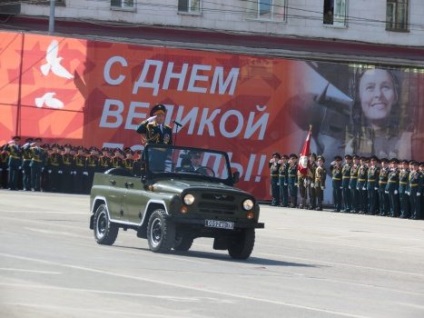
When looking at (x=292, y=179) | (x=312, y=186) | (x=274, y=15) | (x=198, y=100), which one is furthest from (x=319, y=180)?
(x=274, y=15)

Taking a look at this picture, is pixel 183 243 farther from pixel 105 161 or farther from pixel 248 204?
pixel 105 161

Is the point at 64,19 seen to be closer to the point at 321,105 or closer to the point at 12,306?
the point at 321,105

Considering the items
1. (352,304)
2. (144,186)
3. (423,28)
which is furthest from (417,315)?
(423,28)

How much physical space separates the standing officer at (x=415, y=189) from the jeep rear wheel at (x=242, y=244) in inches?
813

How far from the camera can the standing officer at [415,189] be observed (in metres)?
41.8

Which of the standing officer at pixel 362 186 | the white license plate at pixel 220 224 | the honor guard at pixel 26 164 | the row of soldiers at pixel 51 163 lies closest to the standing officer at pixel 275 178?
the standing officer at pixel 362 186

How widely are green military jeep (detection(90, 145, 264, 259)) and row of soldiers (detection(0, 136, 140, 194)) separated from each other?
22878 mm

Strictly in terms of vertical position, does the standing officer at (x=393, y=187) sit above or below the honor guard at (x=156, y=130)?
below

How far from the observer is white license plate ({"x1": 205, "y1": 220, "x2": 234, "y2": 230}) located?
68.6 ft

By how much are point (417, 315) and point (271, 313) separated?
1773 mm

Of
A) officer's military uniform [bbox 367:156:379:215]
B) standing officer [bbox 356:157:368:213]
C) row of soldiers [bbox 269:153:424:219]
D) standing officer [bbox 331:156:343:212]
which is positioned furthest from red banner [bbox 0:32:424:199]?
officer's military uniform [bbox 367:156:379:215]

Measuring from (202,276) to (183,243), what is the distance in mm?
4142

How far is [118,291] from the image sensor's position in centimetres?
1527

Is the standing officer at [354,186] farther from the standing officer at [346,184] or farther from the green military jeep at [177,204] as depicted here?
the green military jeep at [177,204]
